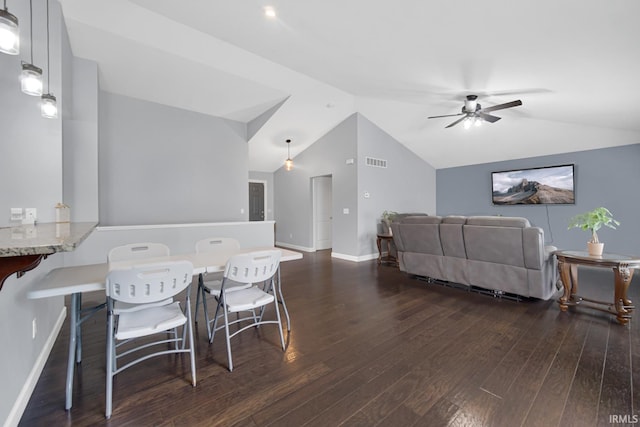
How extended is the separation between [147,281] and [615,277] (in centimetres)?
414

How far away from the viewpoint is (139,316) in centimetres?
184

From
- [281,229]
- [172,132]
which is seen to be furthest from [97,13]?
[281,229]

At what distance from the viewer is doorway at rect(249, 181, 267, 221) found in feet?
26.0

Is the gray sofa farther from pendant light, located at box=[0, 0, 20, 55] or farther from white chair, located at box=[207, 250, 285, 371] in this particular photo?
pendant light, located at box=[0, 0, 20, 55]

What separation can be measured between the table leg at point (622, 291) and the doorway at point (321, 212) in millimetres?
5403

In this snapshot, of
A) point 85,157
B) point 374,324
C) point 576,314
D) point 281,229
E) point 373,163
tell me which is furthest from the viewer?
point 281,229

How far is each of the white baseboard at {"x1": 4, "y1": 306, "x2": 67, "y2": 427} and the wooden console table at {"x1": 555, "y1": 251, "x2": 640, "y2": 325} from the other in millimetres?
4557

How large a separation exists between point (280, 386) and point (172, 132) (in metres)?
4.86

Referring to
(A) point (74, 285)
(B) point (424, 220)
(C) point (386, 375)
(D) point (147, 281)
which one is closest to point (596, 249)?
(B) point (424, 220)

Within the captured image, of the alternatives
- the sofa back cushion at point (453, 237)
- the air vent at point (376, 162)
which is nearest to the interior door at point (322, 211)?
the air vent at point (376, 162)

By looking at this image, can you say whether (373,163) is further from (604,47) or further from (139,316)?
(139,316)

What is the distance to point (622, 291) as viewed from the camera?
2650 millimetres

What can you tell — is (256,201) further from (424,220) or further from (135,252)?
(135,252)

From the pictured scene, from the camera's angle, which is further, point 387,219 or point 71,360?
point 387,219
